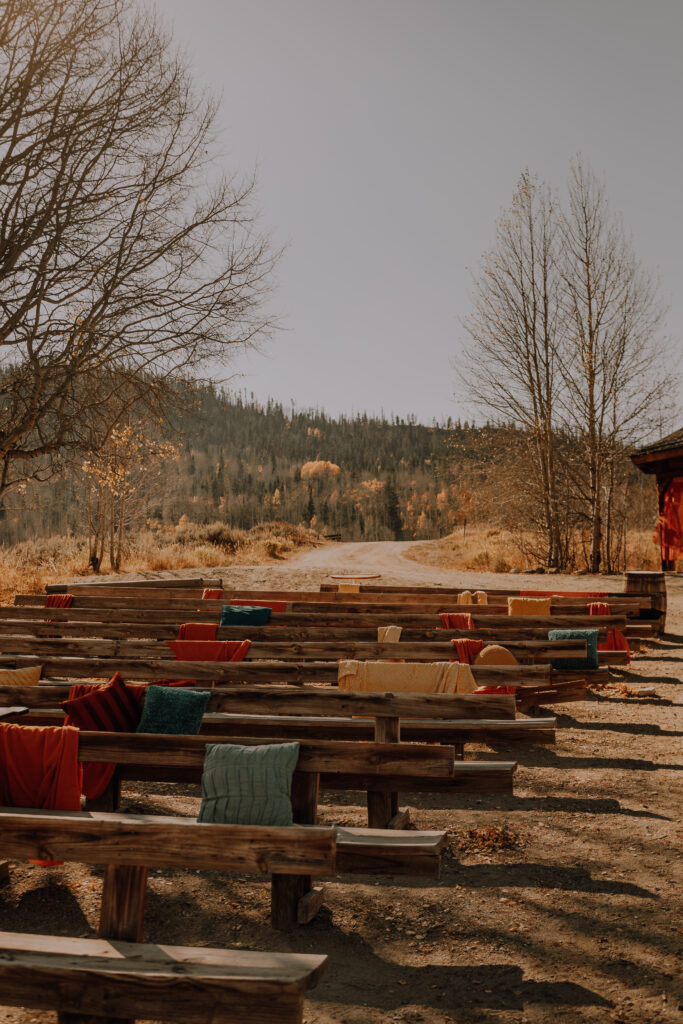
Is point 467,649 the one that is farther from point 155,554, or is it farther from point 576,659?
point 155,554

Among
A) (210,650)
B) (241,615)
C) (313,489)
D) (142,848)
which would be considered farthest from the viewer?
(313,489)

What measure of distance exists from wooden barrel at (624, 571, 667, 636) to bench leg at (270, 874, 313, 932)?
1136 centimetres

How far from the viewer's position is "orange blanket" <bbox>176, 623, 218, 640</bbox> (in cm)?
860

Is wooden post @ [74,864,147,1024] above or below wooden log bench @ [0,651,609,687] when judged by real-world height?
below

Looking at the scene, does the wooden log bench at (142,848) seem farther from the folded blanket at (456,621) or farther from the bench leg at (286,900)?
the folded blanket at (456,621)

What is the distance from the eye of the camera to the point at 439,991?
3.41m

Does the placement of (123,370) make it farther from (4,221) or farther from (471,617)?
(471,617)

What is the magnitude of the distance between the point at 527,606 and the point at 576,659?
2265mm

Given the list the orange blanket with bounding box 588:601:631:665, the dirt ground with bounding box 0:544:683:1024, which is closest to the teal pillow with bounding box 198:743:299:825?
the dirt ground with bounding box 0:544:683:1024

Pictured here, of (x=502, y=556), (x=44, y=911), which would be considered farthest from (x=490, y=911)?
(x=502, y=556)

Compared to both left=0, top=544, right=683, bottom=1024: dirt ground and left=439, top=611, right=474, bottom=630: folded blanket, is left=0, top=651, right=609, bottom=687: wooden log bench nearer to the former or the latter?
left=0, top=544, right=683, bottom=1024: dirt ground

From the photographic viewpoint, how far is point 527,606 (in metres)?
10.9

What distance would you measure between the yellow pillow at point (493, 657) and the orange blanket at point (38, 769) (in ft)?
13.9

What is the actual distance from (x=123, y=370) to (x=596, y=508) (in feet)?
54.3
